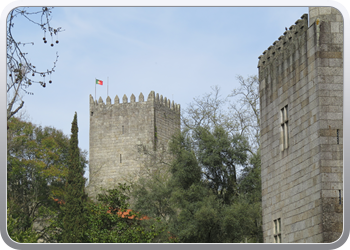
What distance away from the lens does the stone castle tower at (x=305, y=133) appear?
1166cm

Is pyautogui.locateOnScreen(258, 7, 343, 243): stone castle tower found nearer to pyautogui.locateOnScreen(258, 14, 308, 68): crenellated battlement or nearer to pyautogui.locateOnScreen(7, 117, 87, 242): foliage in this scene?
pyautogui.locateOnScreen(258, 14, 308, 68): crenellated battlement

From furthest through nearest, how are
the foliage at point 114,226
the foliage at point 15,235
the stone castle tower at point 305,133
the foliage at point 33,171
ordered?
1. the foliage at point 33,171
2. the foliage at point 114,226
3. the foliage at point 15,235
4. the stone castle tower at point 305,133

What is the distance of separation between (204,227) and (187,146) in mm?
5045

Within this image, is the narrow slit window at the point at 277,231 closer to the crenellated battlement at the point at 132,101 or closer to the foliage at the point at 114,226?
the foliage at the point at 114,226

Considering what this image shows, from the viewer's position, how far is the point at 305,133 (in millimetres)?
12695

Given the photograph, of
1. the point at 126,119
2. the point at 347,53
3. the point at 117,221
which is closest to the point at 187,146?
the point at 117,221

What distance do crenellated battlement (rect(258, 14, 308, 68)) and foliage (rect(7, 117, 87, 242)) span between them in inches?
1012

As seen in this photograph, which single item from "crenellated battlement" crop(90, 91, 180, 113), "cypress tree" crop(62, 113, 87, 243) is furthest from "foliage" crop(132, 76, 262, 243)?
"crenellated battlement" crop(90, 91, 180, 113)

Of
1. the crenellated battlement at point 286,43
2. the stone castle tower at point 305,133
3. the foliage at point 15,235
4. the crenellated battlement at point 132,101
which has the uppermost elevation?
the crenellated battlement at point 132,101

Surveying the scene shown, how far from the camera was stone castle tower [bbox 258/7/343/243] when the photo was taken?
38.3ft

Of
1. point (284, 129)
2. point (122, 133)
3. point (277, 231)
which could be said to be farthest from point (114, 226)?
point (122, 133)

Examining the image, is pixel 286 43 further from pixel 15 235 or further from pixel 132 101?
pixel 132 101

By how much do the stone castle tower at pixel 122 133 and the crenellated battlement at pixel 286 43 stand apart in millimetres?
29713

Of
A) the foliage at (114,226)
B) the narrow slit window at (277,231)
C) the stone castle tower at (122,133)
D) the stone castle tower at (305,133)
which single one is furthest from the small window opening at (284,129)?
the stone castle tower at (122,133)
